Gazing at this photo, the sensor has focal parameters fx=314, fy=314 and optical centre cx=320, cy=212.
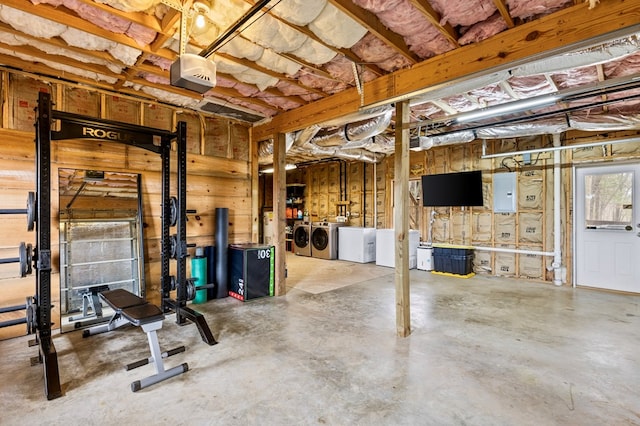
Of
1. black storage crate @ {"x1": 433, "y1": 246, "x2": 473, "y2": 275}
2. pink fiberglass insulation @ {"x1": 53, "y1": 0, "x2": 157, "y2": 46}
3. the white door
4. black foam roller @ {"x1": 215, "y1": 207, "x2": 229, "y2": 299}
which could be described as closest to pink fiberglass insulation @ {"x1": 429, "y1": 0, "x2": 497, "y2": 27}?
pink fiberglass insulation @ {"x1": 53, "y1": 0, "x2": 157, "y2": 46}

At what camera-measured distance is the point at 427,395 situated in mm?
2240

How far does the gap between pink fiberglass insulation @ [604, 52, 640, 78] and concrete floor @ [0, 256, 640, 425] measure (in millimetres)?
2720

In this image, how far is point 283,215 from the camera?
15.9 ft

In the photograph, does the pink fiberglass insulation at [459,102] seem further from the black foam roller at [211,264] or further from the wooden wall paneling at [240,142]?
the black foam roller at [211,264]

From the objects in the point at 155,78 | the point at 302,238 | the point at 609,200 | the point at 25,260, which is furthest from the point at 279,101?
the point at 609,200

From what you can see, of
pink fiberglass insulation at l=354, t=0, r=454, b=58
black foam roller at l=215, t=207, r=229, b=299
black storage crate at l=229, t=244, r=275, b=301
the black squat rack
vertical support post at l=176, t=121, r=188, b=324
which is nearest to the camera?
pink fiberglass insulation at l=354, t=0, r=454, b=58

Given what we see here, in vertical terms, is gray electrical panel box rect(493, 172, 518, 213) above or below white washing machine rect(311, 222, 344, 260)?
above

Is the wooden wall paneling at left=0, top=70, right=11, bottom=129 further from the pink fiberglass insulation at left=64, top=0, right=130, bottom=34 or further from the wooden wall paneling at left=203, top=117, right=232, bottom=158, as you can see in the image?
the wooden wall paneling at left=203, top=117, right=232, bottom=158

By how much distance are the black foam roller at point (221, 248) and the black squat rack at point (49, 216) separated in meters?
0.88

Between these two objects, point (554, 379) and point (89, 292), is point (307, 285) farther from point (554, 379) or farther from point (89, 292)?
point (554, 379)

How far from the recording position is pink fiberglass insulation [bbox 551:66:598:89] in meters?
3.26

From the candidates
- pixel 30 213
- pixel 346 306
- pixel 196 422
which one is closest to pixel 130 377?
pixel 196 422

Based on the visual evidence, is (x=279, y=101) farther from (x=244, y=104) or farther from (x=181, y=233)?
(x=181, y=233)

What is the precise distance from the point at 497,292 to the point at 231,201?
4.49 m
